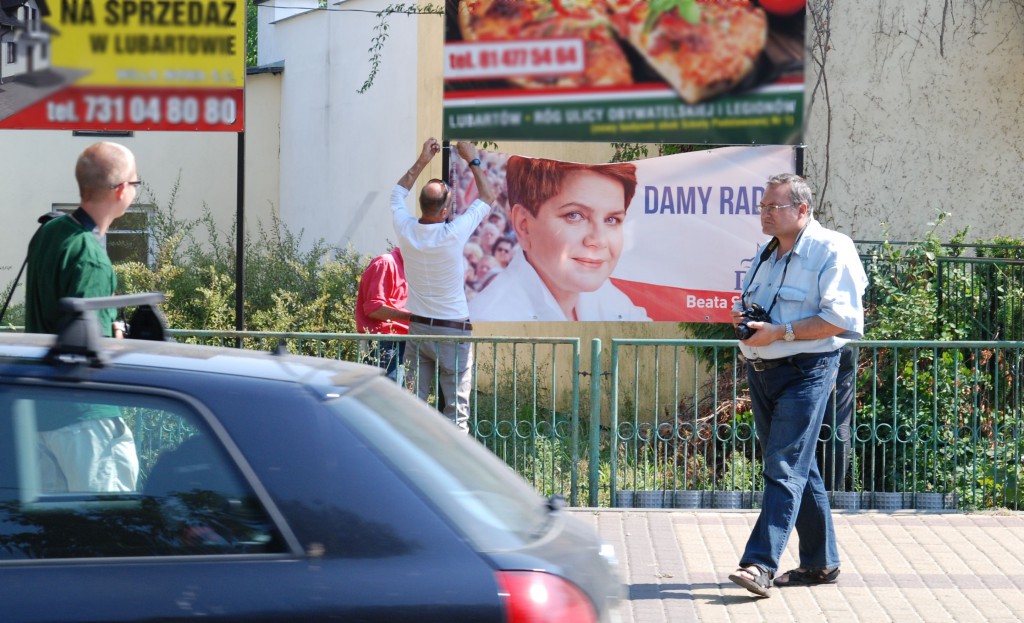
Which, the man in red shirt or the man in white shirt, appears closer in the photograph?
the man in white shirt

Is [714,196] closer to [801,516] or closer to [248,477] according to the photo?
[801,516]

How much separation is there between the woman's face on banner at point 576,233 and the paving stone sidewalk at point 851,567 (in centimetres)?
192

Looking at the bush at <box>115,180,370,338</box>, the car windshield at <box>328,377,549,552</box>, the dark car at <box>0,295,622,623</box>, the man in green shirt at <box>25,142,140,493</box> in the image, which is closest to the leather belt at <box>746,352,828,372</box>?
the car windshield at <box>328,377,549,552</box>

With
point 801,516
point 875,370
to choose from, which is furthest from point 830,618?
point 875,370

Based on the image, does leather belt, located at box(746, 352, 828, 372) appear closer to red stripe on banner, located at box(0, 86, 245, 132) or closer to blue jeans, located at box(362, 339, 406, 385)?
blue jeans, located at box(362, 339, 406, 385)

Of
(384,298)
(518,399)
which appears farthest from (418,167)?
(518,399)

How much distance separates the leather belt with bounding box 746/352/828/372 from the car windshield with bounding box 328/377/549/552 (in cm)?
271

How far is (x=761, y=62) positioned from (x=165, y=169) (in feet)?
45.4

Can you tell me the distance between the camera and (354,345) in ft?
26.9

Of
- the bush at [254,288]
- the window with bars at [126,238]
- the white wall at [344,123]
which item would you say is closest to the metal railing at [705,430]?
the bush at [254,288]

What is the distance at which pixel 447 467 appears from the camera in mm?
3154

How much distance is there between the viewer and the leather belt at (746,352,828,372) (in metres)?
5.95

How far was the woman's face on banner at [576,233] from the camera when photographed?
929 centimetres

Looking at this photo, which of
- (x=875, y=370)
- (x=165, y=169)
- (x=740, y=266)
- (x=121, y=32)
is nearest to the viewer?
(x=875, y=370)
